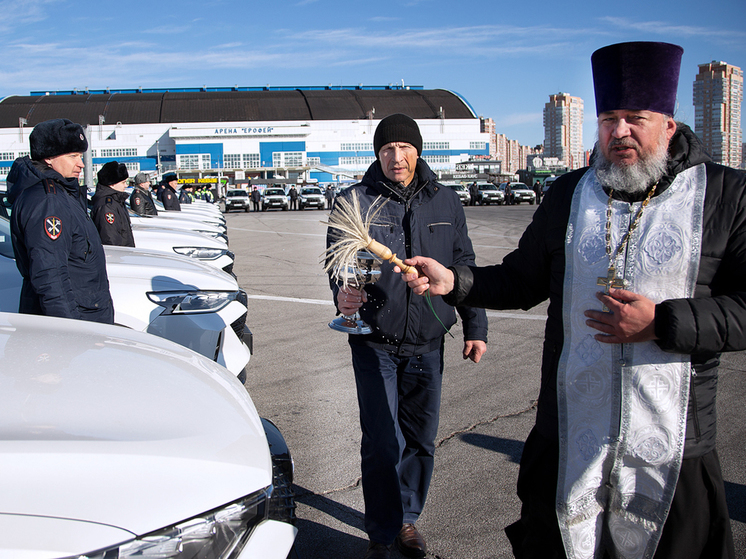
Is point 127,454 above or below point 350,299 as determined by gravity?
below

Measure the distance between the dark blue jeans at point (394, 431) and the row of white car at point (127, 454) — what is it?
2.04 feet

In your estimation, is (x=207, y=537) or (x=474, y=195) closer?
(x=207, y=537)

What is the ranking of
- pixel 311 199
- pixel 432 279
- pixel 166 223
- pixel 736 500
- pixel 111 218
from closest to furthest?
1. pixel 432 279
2. pixel 736 500
3. pixel 111 218
4. pixel 166 223
5. pixel 311 199

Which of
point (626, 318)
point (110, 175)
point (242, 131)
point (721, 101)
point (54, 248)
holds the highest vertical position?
point (242, 131)

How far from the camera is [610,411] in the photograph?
1890 mm

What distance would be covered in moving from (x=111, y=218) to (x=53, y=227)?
3116 mm

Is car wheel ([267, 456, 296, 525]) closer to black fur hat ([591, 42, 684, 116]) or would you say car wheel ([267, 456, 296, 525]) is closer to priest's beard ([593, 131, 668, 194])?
priest's beard ([593, 131, 668, 194])

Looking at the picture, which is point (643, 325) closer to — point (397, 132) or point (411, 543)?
point (397, 132)

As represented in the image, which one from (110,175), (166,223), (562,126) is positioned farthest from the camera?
(562,126)

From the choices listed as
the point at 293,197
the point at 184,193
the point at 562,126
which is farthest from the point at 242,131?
the point at 562,126

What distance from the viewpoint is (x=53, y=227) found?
10.7 ft

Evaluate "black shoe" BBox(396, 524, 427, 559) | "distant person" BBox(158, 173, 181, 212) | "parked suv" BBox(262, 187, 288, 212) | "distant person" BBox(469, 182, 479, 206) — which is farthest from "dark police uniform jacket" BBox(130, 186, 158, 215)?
"distant person" BBox(469, 182, 479, 206)

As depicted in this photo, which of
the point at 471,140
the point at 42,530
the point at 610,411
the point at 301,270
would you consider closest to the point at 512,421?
the point at 610,411

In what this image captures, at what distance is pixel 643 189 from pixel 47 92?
119557 mm
